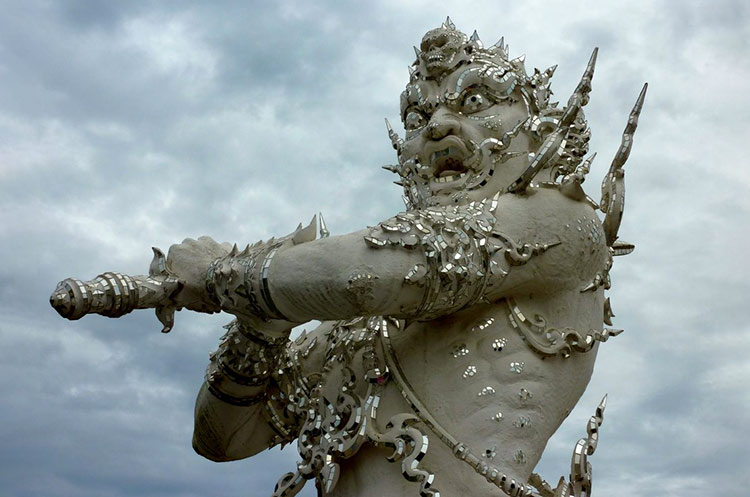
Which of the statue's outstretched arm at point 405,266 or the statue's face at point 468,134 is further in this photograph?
the statue's face at point 468,134

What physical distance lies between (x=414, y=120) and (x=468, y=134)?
343 mm

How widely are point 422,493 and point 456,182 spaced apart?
153 centimetres

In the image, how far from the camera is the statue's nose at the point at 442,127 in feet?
17.2

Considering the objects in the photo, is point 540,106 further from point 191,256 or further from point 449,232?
point 191,256

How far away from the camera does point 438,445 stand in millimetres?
4801

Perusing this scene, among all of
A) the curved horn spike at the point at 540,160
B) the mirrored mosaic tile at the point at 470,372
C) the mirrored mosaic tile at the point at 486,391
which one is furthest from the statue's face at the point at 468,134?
the mirrored mosaic tile at the point at 486,391

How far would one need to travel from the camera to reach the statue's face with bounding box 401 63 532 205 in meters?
5.24

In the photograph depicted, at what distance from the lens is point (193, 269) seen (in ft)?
16.2

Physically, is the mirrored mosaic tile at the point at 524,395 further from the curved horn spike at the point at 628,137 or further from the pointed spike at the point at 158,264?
the pointed spike at the point at 158,264

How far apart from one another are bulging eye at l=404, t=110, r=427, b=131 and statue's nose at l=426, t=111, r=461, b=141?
0.51 ft

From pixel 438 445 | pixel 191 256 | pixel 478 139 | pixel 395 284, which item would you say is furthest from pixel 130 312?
pixel 478 139

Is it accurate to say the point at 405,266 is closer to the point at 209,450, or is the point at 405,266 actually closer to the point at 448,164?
the point at 448,164

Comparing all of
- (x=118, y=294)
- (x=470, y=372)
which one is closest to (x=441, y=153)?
(x=470, y=372)

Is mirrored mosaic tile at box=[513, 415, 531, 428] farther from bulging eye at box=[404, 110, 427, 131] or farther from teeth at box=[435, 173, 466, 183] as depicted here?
bulging eye at box=[404, 110, 427, 131]
